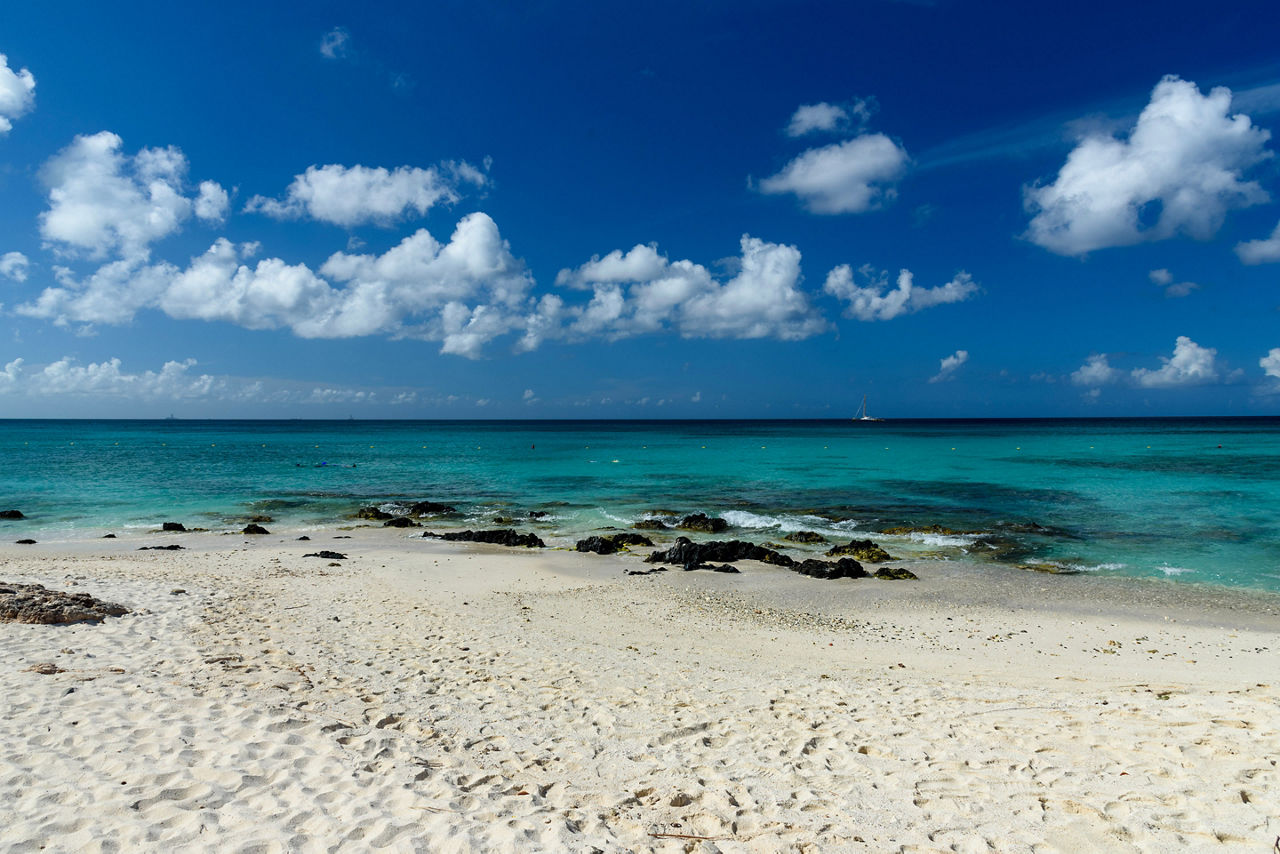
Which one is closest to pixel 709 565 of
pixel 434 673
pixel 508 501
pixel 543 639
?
pixel 543 639

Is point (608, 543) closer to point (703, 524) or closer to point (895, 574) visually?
point (703, 524)

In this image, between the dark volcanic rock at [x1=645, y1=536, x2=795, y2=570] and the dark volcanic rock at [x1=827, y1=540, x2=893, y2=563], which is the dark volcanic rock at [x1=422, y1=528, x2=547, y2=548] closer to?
the dark volcanic rock at [x1=645, y1=536, x2=795, y2=570]

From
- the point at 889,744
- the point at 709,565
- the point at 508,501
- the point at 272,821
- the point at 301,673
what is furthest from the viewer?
the point at 508,501

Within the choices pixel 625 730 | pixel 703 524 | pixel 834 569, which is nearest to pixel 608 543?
pixel 703 524

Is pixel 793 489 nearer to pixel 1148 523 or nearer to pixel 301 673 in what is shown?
pixel 1148 523

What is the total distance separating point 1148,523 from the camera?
85.0ft

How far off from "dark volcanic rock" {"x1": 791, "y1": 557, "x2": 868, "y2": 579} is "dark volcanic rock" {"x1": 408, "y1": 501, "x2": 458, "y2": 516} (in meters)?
A: 18.4

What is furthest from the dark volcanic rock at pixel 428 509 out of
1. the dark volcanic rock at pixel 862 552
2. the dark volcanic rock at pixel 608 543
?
the dark volcanic rock at pixel 862 552

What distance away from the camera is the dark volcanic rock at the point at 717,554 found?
19.7 meters

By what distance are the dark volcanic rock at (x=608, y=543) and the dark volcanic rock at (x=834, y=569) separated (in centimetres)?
598

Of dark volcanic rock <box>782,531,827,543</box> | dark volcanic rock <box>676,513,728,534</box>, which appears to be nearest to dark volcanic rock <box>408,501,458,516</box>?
dark volcanic rock <box>676,513,728,534</box>

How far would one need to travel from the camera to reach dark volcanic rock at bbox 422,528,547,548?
2300 centimetres

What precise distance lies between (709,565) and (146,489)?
35499 millimetres

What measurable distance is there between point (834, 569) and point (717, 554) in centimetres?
348
